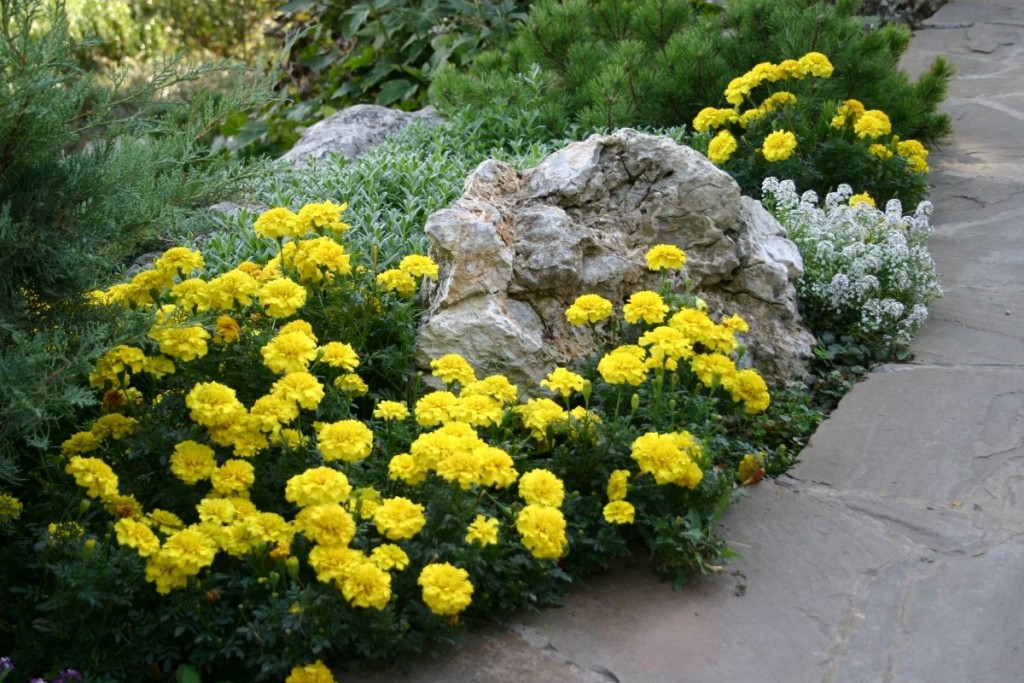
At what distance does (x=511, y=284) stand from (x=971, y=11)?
262 inches

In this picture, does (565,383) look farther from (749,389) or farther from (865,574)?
(865,574)

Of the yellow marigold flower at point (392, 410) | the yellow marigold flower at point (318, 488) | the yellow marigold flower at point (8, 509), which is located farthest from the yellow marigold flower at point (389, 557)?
the yellow marigold flower at point (8, 509)

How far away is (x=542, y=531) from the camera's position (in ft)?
9.78

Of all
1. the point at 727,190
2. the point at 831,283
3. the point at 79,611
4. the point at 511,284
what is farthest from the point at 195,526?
the point at 831,283

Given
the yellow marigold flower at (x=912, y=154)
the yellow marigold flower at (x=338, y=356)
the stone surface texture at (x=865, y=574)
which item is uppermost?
the yellow marigold flower at (x=338, y=356)

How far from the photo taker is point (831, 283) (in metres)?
4.76

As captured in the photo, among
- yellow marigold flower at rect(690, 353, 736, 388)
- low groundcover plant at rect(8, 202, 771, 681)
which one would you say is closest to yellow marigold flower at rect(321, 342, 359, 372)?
low groundcover plant at rect(8, 202, 771, 681)

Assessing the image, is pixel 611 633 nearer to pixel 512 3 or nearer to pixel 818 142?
pixel 818 142

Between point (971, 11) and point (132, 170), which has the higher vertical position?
point (132, 170)

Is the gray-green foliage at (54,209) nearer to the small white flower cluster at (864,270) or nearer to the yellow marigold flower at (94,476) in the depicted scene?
the yellow marigold flower at (94,476)

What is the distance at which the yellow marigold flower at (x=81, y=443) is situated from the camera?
3.21 metres

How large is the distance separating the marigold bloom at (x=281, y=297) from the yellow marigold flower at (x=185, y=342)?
0.70ft

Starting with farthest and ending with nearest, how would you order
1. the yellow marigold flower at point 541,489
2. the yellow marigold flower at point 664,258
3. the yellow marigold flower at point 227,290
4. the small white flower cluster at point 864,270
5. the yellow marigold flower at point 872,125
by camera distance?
the yellow marigold flower at point 872,125 → the small white flower cluster at point 864,270 → the yellow marigold flower at point 664,258 → the yellow marigold flower at point 227,290 → the yellow marigold flower at point 541,489

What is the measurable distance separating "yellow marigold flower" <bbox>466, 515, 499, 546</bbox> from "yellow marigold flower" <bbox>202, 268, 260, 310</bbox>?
97cm
